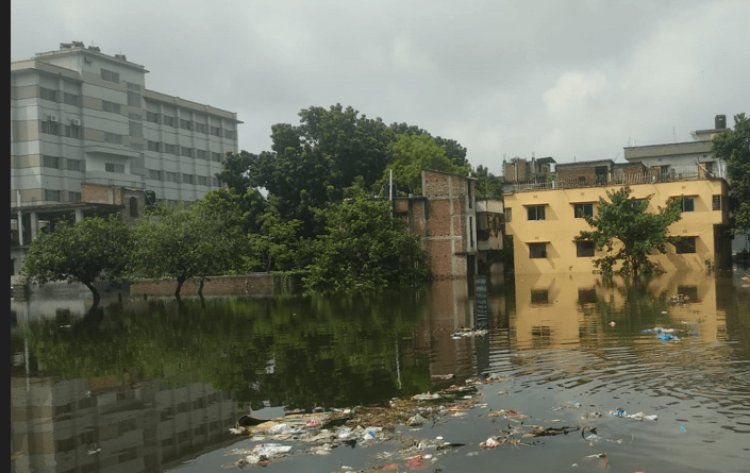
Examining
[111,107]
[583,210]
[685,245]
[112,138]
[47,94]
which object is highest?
[111,107]

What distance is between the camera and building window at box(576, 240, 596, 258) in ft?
159

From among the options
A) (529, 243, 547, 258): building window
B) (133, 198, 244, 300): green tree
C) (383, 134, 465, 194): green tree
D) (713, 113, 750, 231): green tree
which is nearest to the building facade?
(529, 243, 547, 258): building window

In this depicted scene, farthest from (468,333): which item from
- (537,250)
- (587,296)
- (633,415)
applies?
(537,250)

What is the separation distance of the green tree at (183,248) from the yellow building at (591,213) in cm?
1976

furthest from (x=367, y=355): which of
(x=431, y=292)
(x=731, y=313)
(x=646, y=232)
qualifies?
(x=646, y=232)

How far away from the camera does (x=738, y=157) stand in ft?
159

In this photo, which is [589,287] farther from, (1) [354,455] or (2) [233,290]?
(1) [354,455]

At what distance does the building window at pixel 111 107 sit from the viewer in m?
68.6

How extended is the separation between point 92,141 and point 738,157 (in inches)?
2095

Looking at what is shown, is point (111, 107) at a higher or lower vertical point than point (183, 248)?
higher

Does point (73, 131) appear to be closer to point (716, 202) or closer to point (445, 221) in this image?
point (445, 221)

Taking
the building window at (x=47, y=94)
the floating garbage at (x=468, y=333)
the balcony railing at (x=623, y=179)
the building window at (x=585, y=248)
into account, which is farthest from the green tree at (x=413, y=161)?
the floating garbage at (x=468, y=333)

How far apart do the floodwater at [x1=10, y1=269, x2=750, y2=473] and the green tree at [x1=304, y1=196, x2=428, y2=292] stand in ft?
55.0

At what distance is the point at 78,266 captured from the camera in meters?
39.8
